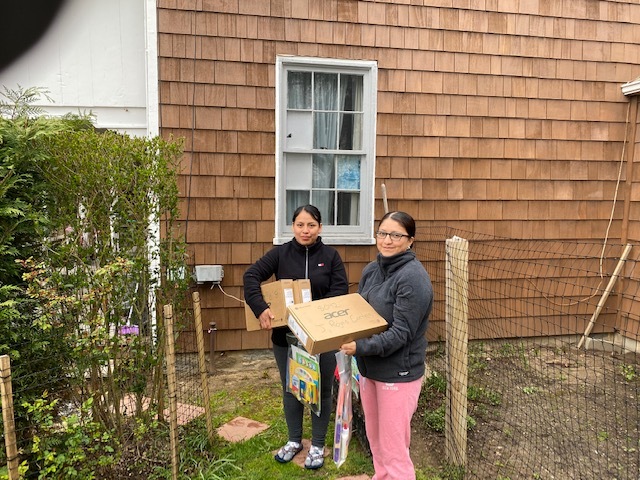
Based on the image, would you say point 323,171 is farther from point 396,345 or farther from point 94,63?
point 396,345

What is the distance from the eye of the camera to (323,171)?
4.82 metres

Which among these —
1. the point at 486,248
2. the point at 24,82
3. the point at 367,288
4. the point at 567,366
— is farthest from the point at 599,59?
the point at 24,82

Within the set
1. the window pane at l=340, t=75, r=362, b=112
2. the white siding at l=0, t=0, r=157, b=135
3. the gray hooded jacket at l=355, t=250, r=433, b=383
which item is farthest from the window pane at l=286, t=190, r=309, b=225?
the gray hooded jacket at l=355, t=250, r=433, b=383

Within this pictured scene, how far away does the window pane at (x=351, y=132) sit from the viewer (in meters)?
4.81

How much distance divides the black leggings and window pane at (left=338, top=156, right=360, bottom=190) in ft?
7.86

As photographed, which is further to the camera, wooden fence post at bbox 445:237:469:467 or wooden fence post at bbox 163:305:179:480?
wooden fence post at bbox 445:237:469:467

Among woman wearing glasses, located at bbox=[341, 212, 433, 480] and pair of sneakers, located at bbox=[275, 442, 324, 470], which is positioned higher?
woman wearing glasses, located at bbox=[341, 212, 433, 480]

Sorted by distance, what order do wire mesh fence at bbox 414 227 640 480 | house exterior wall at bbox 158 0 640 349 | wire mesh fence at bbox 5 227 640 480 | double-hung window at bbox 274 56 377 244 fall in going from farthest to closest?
double-hung window at bbox 274 56 377 244 → house exterior wall at bbox 158 0 640 349 → wire mesh fence at bbox 414 227 640 480 → wire mesh fence at bbox 5 227 640 480

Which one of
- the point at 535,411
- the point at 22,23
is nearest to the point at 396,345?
the point at 535,411

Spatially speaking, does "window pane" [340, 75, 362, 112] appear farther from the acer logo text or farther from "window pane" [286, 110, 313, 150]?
the acer logo text

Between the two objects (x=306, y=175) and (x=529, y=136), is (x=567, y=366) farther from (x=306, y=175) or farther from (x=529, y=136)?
(x=306, y=175)

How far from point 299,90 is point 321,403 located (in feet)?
10.3

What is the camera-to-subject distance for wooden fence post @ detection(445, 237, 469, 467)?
2.78 metres

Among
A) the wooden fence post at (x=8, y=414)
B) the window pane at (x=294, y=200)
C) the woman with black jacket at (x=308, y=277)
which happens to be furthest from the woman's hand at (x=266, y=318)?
the window pane at (x=294, y=200)
